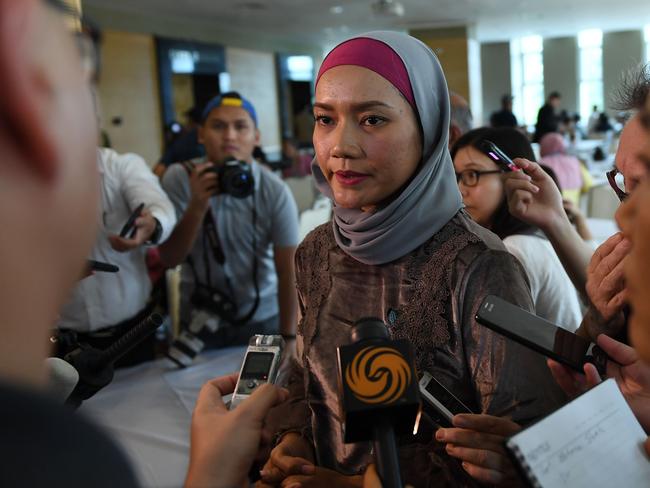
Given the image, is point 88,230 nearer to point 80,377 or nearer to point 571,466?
point 571,466

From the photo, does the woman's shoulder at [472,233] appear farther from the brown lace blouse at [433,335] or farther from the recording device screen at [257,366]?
the recording device screen at [257,366]

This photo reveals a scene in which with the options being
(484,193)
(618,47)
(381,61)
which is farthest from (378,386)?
(618,47)

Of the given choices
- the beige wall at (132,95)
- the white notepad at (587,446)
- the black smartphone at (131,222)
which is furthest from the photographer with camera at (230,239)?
the beige wall at (132,95)

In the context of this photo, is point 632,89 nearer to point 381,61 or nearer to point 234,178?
point 381,61

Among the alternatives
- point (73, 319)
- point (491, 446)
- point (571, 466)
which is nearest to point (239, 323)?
point (73, 319)

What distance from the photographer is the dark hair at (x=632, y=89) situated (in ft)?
3.50

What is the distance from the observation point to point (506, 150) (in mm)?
1592

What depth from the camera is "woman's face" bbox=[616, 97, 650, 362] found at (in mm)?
480

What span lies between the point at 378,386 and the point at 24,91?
40 centimetres

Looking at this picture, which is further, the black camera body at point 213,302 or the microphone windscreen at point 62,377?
the black camera body at point 213,302

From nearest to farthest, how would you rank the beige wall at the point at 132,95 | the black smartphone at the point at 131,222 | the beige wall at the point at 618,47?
the black smartphone at the point at 131,222 → the beige wall at the point at 132,95 → the beige wall at the point at 618,47

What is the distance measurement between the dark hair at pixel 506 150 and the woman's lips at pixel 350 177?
640mm

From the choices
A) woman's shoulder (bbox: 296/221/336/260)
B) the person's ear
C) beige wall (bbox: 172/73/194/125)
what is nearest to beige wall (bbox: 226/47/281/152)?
beige wall (bbox: 172/73/194/125)

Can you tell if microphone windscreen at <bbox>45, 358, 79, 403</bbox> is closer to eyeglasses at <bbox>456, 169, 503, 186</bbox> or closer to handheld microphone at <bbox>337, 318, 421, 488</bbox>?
handheld microphone at <bbox>337, 318, 421, 488</bbox>
